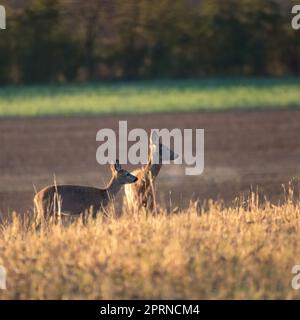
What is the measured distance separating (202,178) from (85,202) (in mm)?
6166

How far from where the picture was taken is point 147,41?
41.1m

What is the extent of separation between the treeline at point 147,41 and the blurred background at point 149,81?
43 millimetres

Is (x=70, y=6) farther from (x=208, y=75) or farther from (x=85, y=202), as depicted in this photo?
(x=85, y=202)

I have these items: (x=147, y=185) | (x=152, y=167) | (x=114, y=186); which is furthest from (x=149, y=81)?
(x=147, y=185)

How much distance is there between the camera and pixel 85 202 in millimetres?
14273

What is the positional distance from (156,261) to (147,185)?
554 cm

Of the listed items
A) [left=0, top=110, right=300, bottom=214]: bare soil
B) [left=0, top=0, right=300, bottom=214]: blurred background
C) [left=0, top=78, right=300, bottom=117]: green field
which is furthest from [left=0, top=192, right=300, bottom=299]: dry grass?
[left=0, top=78, right=300, bottom=117]: green field

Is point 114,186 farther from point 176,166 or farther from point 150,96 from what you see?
point 150,96

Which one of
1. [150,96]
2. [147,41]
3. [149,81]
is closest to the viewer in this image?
[150,96]

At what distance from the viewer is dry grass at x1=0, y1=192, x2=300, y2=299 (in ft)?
30.1

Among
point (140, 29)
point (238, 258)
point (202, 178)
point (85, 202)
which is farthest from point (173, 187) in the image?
point (140, 29)

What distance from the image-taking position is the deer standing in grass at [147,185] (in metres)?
14.3

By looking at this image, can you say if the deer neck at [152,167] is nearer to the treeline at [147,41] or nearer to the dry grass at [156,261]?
the dry grass at [156,261]
